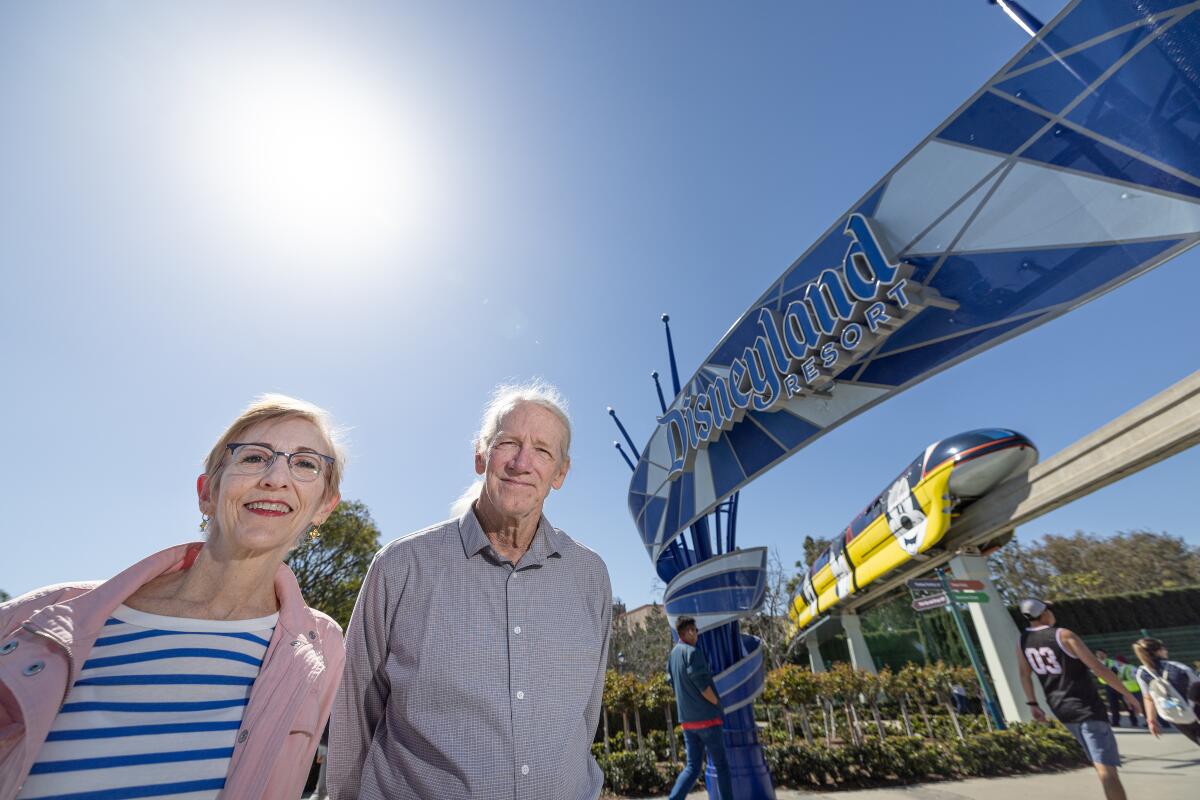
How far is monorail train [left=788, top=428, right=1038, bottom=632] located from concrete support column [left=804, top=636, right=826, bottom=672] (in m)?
10.4

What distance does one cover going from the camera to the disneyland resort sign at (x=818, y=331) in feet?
17.1

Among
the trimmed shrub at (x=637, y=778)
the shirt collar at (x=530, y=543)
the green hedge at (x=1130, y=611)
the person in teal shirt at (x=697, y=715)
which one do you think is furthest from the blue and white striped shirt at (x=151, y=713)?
the green hedge at (x=1130, y=611)

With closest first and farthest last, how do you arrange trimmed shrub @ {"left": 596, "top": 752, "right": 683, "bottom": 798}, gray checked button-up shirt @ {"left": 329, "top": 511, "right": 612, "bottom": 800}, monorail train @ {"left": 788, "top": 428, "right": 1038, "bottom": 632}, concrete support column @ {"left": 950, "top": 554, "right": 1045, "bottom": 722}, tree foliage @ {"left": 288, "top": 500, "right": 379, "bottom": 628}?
1. gray checked button-up shirt @ {"left": 329, "top": 511, "right": 612, "bottom": 800}
2. trimmed shrub @ {"left": 596, "top": 752, "right": 683, "bottom": 798}
3. monorail train @ {"left": 788, "top": 428, "right": 1038, "bottom": 632}
4. concrete support column @ {"left": 950, "top": 554, "right": 1045, "bottom": 722}
5. tree foliage @ {"left": 288, "top": 500, "right": 379, "bottom": 628}

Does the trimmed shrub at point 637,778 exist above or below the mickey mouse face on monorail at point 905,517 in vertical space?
below

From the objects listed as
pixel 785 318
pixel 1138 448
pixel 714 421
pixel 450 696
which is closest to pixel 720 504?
pixel 714 421

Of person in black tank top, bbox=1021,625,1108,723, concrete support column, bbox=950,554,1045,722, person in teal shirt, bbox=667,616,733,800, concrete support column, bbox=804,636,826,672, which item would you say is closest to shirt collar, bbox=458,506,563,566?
person in teal shirt, bbox=667,616,733,800

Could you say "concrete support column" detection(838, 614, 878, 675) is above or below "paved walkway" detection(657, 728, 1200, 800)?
above

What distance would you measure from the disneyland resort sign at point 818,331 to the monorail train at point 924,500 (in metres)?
7.01

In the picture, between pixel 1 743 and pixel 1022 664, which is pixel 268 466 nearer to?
pixel 1 743

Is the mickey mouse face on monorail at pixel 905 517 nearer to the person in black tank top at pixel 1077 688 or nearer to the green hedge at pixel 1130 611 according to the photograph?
the person in black tank top at pixel 1077 688

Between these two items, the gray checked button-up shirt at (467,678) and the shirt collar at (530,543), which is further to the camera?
the shirt collar at (530,543)

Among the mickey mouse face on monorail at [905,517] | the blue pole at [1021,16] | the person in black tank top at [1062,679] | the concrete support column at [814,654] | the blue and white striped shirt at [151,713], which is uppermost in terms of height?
the blue pole at [1021,16]

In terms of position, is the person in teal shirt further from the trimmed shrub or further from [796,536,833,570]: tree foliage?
[796,536,833,570]: tree foliage

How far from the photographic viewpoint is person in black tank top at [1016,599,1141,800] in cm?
471
